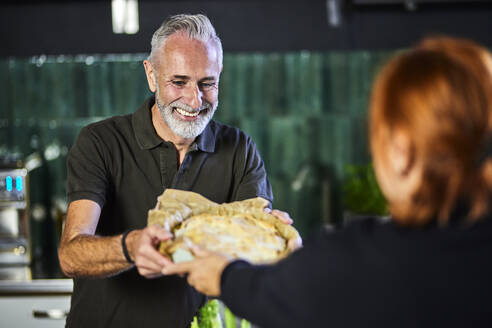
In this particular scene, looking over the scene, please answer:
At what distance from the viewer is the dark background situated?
4039mm

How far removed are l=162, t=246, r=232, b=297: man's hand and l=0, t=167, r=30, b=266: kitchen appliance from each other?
2.37 metres

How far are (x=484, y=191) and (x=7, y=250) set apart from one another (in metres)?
3.05

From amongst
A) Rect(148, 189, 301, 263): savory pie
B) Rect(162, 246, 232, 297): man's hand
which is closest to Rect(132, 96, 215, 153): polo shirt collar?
Rect(148, 189, 301, 263): savory pie

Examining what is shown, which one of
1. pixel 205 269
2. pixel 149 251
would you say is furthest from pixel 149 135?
pixel 205 269

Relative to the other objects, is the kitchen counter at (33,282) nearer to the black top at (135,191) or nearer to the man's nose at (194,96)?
the black top at (135,191)

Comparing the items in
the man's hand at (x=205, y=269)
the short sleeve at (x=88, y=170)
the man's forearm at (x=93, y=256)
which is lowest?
the man's forearm at (x=93, y=256)

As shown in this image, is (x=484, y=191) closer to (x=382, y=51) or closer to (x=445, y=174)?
(x=445, y=174)

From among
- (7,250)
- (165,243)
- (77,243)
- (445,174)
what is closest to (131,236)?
(165,243)

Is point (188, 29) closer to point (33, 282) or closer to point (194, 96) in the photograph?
point (194, 96)

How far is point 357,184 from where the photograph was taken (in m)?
3.81

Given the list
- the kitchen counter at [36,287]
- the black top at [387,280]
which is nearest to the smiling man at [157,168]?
the black top at [387,280]

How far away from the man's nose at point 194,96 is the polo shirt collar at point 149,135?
0.16 metres

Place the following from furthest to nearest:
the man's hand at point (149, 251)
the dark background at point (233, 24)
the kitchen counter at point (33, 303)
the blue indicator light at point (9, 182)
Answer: the dark background at point (233, 24) < the blue indicator light at point (9, 182) < the kitchen counter at point (33, 303) < the man's hand at point (149, 251)

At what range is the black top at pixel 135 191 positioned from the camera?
1.85m
